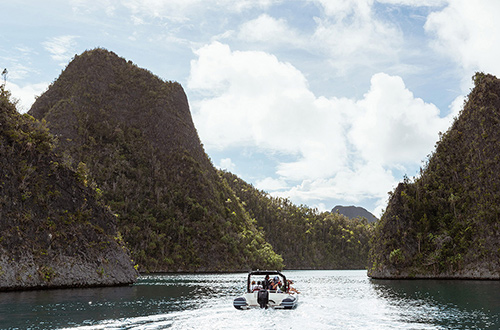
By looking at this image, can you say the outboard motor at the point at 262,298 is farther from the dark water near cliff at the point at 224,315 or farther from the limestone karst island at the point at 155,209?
the limestone karst island at the point at 155,209

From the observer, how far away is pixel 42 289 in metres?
63.8

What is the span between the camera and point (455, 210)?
131625 mm

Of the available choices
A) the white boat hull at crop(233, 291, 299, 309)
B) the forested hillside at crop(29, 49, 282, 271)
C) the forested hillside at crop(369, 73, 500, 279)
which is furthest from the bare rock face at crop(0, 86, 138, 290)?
the forested hillside at crop(369, 73, 500, 279)

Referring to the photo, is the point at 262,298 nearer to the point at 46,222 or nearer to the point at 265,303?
the point at 265,303

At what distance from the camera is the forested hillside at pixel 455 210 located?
120 m

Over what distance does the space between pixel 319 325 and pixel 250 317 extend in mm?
6287

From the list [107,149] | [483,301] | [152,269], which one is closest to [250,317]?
[483,301]

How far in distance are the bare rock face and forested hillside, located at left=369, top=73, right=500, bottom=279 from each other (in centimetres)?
8460

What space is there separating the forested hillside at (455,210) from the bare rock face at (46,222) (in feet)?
278

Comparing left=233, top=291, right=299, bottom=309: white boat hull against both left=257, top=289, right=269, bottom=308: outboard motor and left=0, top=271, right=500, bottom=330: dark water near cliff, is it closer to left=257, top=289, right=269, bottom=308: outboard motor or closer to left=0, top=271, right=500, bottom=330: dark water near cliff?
left=257, top=289, right=269, bottom=308: outboard motor

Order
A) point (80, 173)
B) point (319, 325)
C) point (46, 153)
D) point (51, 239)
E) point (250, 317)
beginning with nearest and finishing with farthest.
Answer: point (319, 325)
point (250, 317)
point (51, 239)
point (46, 153)
point (80, 173)

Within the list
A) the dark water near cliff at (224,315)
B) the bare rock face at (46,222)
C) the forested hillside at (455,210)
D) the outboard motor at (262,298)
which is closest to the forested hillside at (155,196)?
the forested hillside at (455,210)

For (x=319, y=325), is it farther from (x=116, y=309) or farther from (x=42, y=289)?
(x=42, y=289)

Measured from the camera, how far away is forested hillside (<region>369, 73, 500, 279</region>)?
120 m
